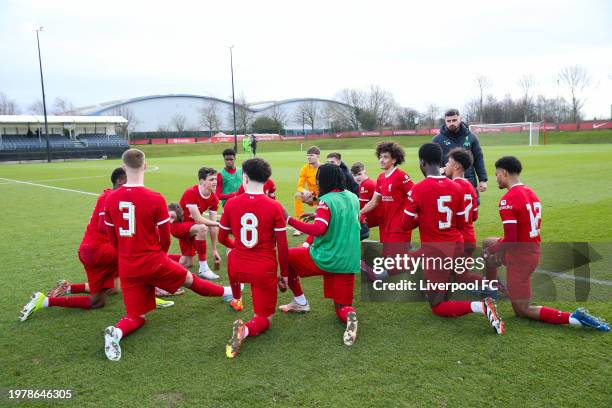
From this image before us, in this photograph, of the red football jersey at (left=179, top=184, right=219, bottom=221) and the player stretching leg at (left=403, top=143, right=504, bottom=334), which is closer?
the player stretching leg at (left=403, top=143, right=504, bottom=334)

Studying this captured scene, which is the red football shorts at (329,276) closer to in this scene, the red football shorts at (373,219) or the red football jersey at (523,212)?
the red football jersey at (523,212)

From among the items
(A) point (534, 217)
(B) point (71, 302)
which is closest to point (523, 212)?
(A) point (534, 217)

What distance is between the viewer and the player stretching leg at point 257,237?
412 centimetres

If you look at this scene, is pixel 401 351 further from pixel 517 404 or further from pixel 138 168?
pixel 138 168

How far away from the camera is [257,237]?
4.13m

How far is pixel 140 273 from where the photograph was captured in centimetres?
422

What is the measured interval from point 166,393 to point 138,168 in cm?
200

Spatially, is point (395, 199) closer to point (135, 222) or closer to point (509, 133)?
point (135, 222)

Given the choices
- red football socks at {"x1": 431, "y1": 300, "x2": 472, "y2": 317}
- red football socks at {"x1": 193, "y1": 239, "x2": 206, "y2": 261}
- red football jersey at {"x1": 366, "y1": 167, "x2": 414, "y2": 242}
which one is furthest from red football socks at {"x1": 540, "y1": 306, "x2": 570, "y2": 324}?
red football socks at {"x1": 193, "y1": 239, "x2": 206, "y2": 261}

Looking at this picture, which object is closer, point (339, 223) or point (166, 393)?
point (166, 393)

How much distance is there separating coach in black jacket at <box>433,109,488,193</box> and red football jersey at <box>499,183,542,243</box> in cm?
233

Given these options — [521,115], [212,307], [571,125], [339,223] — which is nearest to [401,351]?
[339,223]

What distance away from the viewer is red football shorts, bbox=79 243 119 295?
197 inches

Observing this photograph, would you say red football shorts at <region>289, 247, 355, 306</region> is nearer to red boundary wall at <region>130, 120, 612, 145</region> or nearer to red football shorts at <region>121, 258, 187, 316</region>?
red football shorts at <region>121, 258, 187, 316</region>
